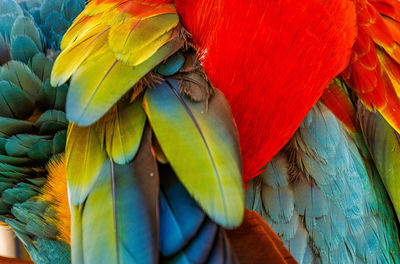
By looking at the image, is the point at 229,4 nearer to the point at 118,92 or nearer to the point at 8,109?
the point at 118,92

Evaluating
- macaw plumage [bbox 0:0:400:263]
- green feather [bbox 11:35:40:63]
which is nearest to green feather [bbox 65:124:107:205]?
macaw plumage [bbox 0:0:400:263]

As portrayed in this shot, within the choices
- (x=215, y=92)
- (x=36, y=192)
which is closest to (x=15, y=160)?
(x=36, y=192)

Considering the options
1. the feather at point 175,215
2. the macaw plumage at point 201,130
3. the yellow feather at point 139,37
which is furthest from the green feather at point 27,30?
the feather at point 175,215

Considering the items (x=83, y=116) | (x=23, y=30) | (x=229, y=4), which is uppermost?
(x=229, y=4)

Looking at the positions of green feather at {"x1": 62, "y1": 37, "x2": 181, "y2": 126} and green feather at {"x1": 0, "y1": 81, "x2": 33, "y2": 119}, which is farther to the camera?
green feather at {"x1": 0, "y1": 81, "x2": 33, "y2": 119}

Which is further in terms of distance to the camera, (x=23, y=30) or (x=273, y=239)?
(x=23, y=30)

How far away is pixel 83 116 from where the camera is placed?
19.6 inches

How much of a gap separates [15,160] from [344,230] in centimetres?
52

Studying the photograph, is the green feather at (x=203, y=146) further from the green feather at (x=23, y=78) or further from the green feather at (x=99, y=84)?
the green feather at (x=23, y=78)

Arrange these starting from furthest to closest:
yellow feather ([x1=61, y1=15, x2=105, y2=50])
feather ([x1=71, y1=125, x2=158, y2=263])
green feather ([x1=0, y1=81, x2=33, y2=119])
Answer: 1. green feather ([x1=0, y1=81, x2=33, y2=119])
2. yellow feather ([x1=61, y1=15, x2=105, y2=50])
3. feather ([x1=71, y1=125, x2=158, y2=263])

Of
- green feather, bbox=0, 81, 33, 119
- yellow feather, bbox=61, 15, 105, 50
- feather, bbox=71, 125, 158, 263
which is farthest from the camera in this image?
green feather, bbox=0, 81, 33, 119

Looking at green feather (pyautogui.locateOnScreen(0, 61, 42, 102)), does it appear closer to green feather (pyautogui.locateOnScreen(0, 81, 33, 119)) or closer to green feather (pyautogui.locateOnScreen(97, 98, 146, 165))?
green feather (pyautogui.locateOnScreen(0, 81, 33, 119))

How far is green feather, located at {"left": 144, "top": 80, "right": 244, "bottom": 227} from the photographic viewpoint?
0.47 meters

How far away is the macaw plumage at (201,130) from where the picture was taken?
0.48 metres
